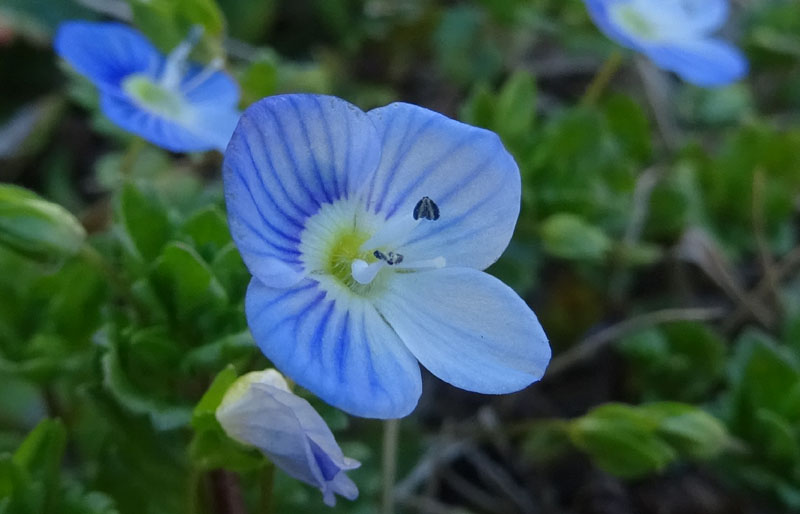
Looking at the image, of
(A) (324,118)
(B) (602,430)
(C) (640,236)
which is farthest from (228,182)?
(C) (640,236)

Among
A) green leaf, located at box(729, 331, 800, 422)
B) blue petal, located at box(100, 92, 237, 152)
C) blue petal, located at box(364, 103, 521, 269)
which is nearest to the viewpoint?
blue petal, located at box(364, 103, 521, 269)

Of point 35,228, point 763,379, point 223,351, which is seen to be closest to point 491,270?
point 763,379

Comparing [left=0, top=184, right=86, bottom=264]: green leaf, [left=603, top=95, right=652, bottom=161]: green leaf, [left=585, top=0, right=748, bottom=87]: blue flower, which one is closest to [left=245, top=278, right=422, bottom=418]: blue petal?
[left=0, top=184, right=86, bottom=264]: green leaf

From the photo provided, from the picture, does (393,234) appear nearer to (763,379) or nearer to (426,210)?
(426,210)

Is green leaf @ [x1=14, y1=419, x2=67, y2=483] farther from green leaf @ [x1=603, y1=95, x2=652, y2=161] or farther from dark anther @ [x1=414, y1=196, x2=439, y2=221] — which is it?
green leaf @ [x1=603, y1=95, x2=652, y2=161]

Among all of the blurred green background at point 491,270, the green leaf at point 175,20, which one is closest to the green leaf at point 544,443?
the blurred green background at point 491,270

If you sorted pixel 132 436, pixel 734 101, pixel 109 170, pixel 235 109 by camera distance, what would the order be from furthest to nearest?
pixel 734 101 < pixel 109 170 < pixel 235 109 < pixel 132 436

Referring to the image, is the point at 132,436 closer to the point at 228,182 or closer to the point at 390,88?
the point at 228,182
